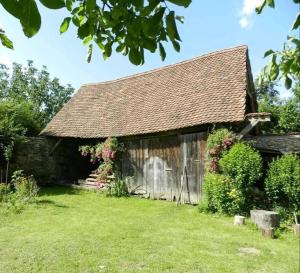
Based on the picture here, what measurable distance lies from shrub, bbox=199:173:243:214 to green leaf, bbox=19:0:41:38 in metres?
9.91

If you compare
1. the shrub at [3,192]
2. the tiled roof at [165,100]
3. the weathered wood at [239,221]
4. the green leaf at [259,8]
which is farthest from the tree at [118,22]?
the shrub at [3,192]

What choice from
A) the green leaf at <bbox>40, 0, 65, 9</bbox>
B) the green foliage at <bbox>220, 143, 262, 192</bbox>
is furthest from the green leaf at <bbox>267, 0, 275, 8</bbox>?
the green foliage at <bbox>220, 143, 262, 192</bbox>

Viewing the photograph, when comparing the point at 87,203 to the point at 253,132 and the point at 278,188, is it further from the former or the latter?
the point at 253,132

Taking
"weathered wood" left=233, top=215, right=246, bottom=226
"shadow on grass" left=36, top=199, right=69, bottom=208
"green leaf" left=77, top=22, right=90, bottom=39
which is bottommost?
"weathered wood" left=233, top=215, right=246, bottom=226

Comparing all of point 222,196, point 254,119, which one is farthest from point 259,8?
point 254,119

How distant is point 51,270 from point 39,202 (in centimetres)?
674

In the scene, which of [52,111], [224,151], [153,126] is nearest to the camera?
[224,151]

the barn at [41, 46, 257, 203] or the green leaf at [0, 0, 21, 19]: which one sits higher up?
the barn at [41, 46, 257, 203]

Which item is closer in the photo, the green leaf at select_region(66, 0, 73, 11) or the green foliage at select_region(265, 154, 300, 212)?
the green leaf at select_region(66, 0, 73, 11)

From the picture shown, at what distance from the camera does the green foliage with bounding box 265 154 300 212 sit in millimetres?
9861

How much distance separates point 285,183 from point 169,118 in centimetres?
559

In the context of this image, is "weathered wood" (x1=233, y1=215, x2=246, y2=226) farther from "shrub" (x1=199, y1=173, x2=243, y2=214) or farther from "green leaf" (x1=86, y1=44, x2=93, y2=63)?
"green leaf" (x1=86, y1=44, x2=93, y2=63)

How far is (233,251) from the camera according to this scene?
7293 mm

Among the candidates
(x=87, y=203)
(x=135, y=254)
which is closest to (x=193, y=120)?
(x=87, y=203)
